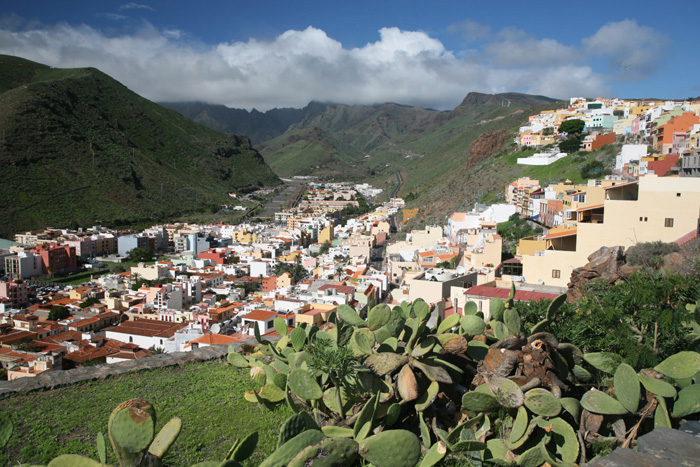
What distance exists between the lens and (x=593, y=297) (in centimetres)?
485

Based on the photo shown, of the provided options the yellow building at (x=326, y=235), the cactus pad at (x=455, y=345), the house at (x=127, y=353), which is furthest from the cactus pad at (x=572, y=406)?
the yellow building at (x=326, y=235)

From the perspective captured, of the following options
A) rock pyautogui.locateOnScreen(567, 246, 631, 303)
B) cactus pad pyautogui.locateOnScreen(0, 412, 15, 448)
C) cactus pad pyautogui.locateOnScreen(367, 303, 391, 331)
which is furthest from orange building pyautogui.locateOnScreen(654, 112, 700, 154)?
cactus pad pyautogui.locateOnScreen(0, 412, 15, 448)

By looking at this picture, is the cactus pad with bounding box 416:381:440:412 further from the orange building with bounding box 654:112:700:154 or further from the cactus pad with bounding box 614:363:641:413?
the orange building with bounding box 654:112:700:154

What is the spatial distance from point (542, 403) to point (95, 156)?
237 feet

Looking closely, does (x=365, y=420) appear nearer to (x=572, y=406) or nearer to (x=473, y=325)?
(x=572, y=406)

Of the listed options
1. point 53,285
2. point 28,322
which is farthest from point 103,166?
point 28,322

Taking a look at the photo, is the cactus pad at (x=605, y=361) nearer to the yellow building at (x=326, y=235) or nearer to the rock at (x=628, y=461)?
the rock at (x=628, y=461)

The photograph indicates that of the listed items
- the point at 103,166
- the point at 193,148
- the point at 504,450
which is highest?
the point at 193,148

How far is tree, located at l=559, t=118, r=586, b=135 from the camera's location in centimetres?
3972

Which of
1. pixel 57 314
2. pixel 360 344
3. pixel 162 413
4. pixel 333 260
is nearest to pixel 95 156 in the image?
pixel 333 260

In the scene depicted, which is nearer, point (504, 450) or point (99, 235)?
point (504, 450)

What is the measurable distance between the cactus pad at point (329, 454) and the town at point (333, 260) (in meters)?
3.93

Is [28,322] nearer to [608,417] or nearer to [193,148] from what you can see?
[608,417]

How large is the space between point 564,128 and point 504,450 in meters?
42.7
